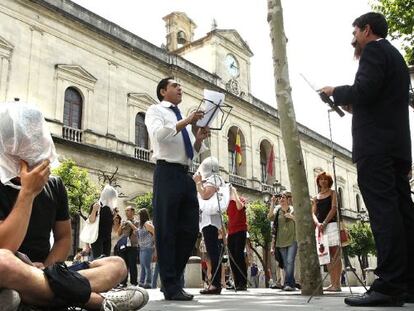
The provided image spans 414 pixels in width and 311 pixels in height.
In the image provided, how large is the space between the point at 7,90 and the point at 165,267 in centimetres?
1477

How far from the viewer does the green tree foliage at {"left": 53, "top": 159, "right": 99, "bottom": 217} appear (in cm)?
A: 1567

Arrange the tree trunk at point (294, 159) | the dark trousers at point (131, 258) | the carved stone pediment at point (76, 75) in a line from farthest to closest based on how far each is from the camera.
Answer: the carved stone pediment at point (76, 75) < the dark trousers at point (131, 258) < the tree trunk at point (294, 159)

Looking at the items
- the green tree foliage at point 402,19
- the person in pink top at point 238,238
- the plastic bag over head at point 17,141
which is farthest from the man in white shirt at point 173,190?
the green tree foliage at point 402,19

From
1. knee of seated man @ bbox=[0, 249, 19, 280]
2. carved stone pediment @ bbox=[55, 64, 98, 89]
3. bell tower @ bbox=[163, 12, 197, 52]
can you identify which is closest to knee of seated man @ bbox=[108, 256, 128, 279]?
knee of seated man @ bbox=[0, 249, 19, 280]

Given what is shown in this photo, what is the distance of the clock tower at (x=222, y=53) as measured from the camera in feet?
91.0

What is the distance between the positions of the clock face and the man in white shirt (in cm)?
2437

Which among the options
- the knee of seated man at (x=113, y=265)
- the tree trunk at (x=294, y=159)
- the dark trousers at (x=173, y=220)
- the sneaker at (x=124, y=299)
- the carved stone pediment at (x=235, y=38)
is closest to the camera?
the sneaker at (x=124, y=299)

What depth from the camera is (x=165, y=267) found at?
433 cm

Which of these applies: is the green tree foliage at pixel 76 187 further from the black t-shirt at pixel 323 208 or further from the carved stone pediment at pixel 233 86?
the carved stone pediment at pixel 233 86

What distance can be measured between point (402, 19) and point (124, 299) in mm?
12322

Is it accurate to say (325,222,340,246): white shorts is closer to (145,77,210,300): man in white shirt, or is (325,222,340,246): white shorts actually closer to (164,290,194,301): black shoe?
(145,77,210,300): man in white shirt

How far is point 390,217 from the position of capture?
332 centimetres

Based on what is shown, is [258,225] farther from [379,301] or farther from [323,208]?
[379,301]

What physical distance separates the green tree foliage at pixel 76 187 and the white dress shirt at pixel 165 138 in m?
11.5
